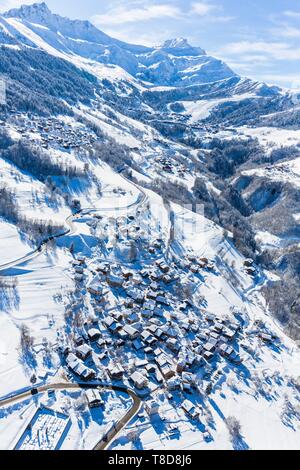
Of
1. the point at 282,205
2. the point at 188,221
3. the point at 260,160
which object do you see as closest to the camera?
the point at 188,221

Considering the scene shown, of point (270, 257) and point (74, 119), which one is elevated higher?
point (74, 119)

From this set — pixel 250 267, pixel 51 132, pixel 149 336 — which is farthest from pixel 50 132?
pixel 149 336

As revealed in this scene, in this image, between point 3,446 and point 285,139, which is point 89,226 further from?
point 285,139

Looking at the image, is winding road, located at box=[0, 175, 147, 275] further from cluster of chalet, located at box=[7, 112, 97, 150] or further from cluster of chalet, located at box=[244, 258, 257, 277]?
cluster of chalet, located at box=[244, 258, 257, 277]

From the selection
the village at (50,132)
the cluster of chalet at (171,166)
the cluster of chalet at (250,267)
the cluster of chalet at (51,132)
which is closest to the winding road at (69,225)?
the village at (50,132)

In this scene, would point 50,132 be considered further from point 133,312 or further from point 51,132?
point 133,312

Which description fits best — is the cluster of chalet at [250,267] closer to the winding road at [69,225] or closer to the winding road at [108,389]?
the winding road at [69,225]
